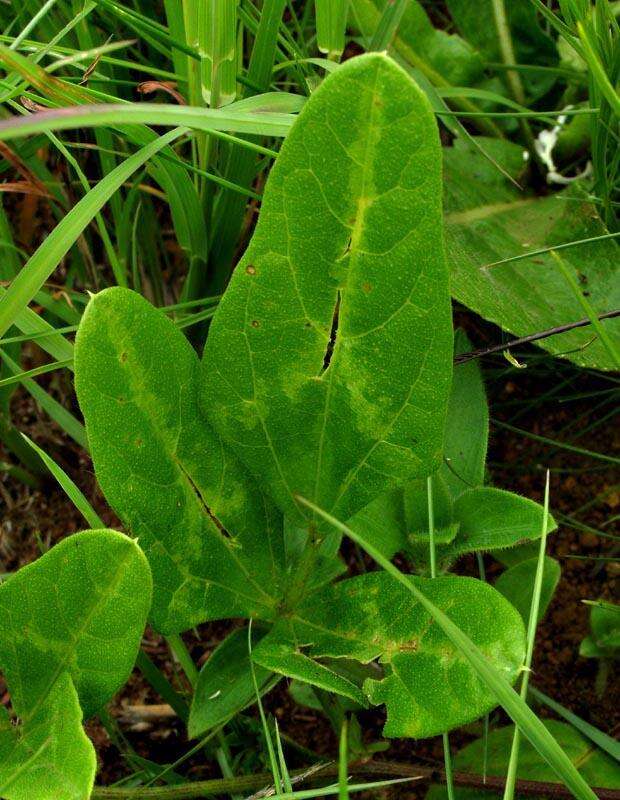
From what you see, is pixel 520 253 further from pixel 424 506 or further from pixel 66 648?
pixel 66 648

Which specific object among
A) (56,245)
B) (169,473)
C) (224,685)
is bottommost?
(224,685)

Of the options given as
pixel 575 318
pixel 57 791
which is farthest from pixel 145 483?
pixel 575 318

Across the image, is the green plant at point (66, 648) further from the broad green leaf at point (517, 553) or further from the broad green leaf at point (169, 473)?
the broad green leaf at point (517, 553)

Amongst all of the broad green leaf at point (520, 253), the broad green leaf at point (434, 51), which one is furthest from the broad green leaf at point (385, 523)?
the broad green leaf at point (434, 51)

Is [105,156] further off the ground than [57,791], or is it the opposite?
[105,156]

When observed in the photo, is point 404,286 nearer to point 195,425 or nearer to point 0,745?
point 195,425

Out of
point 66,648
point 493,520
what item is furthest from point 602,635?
point 66,648
